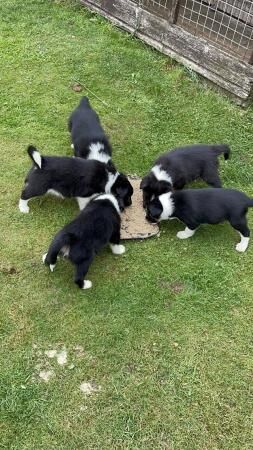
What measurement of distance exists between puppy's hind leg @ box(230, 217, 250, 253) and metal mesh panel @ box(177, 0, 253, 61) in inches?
98.2

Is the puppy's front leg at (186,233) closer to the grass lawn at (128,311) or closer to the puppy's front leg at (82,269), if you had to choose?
the grass lawn at (128,311)

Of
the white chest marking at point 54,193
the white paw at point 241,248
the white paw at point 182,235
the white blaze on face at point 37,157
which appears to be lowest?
the white paw at point 182,235

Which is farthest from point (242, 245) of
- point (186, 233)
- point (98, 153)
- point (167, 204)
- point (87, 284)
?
point (98, 153)

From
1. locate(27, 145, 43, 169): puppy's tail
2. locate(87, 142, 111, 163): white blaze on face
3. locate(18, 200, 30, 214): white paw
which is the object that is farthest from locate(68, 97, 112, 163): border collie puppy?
locate(18, 200, 30, 214): white paw

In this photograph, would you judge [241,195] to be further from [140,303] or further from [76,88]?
[76,88]

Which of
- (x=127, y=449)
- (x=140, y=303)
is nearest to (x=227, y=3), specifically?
(x=140, y=303)

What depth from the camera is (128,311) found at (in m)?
4.28

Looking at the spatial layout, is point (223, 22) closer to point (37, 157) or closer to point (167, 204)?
point (167, 204)

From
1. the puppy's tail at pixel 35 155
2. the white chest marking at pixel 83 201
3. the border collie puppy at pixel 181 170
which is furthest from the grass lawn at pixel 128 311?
the puppy's tail at pixel 35 155

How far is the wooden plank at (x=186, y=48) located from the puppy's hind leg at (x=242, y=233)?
227 cm

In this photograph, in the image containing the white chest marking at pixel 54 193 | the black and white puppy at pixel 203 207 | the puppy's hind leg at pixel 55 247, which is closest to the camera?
the puppy's hind leg at pixel 55 247

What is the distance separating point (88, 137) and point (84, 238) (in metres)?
1.41

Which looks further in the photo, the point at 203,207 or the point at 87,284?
the point at 203,207

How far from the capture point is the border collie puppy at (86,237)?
4188 mm
